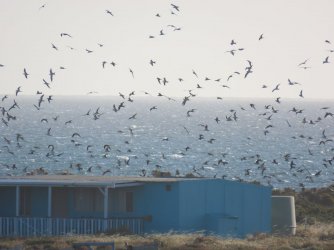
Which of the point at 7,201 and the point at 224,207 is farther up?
the point at 7,201

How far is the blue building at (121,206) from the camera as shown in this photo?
52.2 meters

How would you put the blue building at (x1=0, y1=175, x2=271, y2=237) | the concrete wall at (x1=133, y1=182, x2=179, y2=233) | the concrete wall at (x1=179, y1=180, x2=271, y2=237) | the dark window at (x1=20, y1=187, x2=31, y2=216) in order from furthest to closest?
1. the dark window at (x1=20, y1=187, x2=31, y2=216)
2. the concrete wall at (x1=179, y1=180, x2=271, y2=237)
3. the concrete wall at (x1=133, y1=182, x2=179, y2=233)
4. the blue building at (x1=0, y1=175, x2=271, y2=237)

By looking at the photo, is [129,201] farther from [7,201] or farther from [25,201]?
[7,201]

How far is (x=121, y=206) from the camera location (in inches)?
2127

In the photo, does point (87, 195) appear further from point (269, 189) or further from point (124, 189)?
point (269, 189)

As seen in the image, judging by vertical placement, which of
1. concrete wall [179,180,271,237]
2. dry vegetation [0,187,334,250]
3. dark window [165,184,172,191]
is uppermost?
dark window [165,184,172,191]

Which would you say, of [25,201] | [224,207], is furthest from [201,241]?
[25,201]

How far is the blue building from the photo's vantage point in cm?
5219

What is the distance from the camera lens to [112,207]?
177 ft

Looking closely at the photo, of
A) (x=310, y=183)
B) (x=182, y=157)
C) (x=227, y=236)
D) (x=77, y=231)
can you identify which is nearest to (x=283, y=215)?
(x=227, y=236)

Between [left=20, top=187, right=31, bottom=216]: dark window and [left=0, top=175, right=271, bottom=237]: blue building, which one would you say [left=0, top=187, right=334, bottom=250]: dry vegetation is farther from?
[left=20, top=187, right=31, bottom=216]: dark window

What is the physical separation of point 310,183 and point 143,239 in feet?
214

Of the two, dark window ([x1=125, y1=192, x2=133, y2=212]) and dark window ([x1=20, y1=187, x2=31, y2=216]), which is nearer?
dark window ([x1=125, y1=192, x2=133, y2=212])

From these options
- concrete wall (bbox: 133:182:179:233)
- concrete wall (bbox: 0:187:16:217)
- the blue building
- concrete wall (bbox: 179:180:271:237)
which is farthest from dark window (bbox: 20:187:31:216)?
concrete wall (bbox: 179:180:271:237)
